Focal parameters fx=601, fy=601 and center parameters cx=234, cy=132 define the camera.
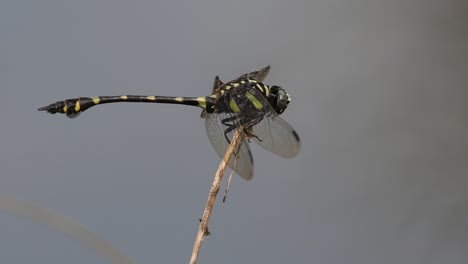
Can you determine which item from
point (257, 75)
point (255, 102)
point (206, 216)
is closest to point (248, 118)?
point (255, 102)

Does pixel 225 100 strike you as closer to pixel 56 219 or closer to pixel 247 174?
pixel 247 174

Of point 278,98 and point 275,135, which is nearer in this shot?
point 275,135

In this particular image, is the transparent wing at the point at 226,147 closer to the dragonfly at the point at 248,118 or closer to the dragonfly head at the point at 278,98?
the dragonfly at the point at 248,118

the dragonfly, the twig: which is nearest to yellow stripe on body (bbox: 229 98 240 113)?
the dragonfly

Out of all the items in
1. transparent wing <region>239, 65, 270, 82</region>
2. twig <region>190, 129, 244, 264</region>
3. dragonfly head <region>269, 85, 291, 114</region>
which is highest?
transparent wing <region>239, 65, 270, 82</region>

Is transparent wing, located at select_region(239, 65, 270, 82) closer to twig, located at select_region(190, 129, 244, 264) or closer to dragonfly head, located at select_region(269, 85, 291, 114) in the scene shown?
dragonfly head, located at select_region(269, 85, 291, 114)

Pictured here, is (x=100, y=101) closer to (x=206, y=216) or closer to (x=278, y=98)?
(x=278, y=98)

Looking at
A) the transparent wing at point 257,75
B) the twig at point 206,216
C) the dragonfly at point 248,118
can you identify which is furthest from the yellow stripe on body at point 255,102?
the twig at point 206,216
